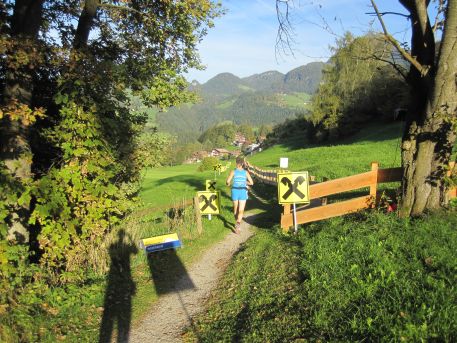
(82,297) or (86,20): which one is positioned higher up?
(86,20)

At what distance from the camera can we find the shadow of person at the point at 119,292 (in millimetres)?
5312

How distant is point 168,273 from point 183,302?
141 centimetres

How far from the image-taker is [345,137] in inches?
2222

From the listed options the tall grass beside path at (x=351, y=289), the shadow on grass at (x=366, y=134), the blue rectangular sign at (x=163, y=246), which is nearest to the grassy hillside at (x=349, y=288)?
the tall grass beside path at (x=351, y=289)

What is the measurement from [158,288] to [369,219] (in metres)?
4.18

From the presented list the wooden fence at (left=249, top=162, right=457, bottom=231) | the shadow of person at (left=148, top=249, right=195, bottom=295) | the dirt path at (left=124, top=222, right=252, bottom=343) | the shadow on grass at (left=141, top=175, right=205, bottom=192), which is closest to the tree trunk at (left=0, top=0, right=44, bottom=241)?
the shadow of person at (left=148, top=249, right=195, bottom=295)

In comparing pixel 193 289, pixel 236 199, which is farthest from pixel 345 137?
pixel 193 289

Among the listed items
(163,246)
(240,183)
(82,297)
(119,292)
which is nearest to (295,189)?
(240,183)

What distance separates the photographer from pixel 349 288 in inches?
191

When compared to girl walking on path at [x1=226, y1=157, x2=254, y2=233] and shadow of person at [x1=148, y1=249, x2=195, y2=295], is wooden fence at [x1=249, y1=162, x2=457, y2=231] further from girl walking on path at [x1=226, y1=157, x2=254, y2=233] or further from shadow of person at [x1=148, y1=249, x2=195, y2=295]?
shadow of person at [x1=148, y1=249, x2=195, y2=295]

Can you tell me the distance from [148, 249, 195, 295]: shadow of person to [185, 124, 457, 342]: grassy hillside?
2.72ft

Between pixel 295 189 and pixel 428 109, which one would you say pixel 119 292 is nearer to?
pixel 295 189

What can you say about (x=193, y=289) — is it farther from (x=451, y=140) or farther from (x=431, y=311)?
(x=451, y=140)

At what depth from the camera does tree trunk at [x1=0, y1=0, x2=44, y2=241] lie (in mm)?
6863
